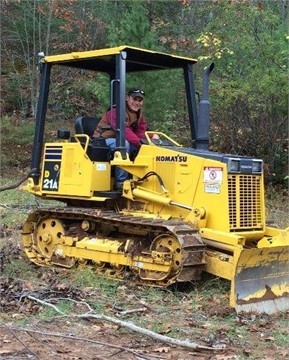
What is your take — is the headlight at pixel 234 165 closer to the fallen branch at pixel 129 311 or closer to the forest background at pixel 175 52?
the fallen branch at pixel 129 311

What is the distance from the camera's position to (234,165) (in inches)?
271

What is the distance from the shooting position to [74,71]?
21719mm

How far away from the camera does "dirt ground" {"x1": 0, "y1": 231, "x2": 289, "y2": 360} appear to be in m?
4.79

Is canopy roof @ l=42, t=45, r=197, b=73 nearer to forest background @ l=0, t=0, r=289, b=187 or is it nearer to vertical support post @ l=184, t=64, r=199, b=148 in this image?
vertical support post @ l=184, t=64, r=199, b=148

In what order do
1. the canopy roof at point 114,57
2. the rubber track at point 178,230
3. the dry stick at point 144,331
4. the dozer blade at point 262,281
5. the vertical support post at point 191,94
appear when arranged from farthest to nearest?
the vertical support post at point 191,94 < the canopy roof at point 114,57 < the rubber track at point 178,230 < the dozer blade at point 262,281 < the dry stick at point 144,331

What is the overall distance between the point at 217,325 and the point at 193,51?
14589 mm

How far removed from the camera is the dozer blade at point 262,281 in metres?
6.31

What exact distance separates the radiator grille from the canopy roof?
1957mm

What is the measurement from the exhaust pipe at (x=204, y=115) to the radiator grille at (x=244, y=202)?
784 mm

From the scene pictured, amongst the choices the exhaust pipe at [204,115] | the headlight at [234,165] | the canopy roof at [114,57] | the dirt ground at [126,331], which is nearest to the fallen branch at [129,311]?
the dirt ground at [126,331]

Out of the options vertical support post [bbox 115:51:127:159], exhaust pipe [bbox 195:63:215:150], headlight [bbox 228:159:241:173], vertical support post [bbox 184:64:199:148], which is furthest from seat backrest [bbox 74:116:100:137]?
headlight [bbox 228:159:241:173]

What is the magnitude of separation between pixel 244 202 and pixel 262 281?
93 centimetres

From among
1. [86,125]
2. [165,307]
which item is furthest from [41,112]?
[165,307]

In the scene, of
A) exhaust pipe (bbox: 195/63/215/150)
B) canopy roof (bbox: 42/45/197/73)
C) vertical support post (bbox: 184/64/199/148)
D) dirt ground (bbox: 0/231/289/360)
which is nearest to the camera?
dirt ground (bbox: 0/231/289/360)
